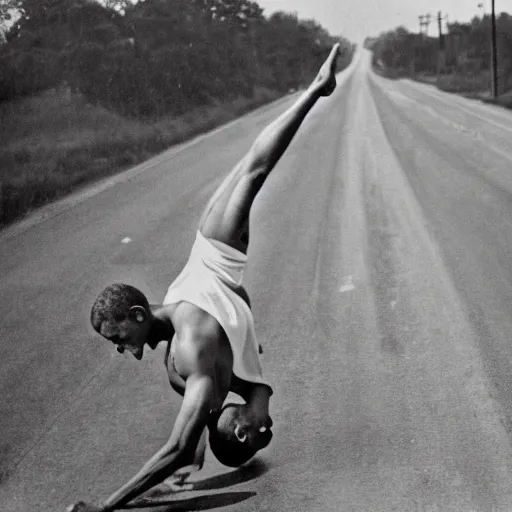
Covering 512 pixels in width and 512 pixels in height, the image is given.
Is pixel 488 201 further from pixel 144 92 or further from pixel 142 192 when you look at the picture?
pixel 144 92

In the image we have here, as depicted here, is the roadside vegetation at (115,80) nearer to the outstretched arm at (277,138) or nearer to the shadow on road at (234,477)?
the shadow on road at (234,477)

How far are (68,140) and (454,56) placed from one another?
208 feet

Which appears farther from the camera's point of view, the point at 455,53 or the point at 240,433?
the point at 455,53

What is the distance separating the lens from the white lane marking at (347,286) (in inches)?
305

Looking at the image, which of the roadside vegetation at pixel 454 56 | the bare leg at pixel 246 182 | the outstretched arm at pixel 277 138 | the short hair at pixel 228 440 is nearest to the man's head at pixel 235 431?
the short hair at pixel 228 440

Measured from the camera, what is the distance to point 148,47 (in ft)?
105

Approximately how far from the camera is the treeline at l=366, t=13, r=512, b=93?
53.6 meters

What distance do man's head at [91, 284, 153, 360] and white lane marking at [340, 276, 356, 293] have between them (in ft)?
15.1

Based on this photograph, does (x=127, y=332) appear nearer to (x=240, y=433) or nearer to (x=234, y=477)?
(x=240, y=433)

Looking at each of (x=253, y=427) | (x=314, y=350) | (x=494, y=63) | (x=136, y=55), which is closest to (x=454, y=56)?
(x=494, y=63)

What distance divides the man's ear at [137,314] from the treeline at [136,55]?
60.5 ft

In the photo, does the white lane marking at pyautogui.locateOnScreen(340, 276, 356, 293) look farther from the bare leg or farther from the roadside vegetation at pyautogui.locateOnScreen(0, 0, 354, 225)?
the roadside vegetation at pyautogui.locateOnScreen(0, 0, 354, 225)

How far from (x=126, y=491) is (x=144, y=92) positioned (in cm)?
2799

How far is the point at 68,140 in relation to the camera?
900 inches
